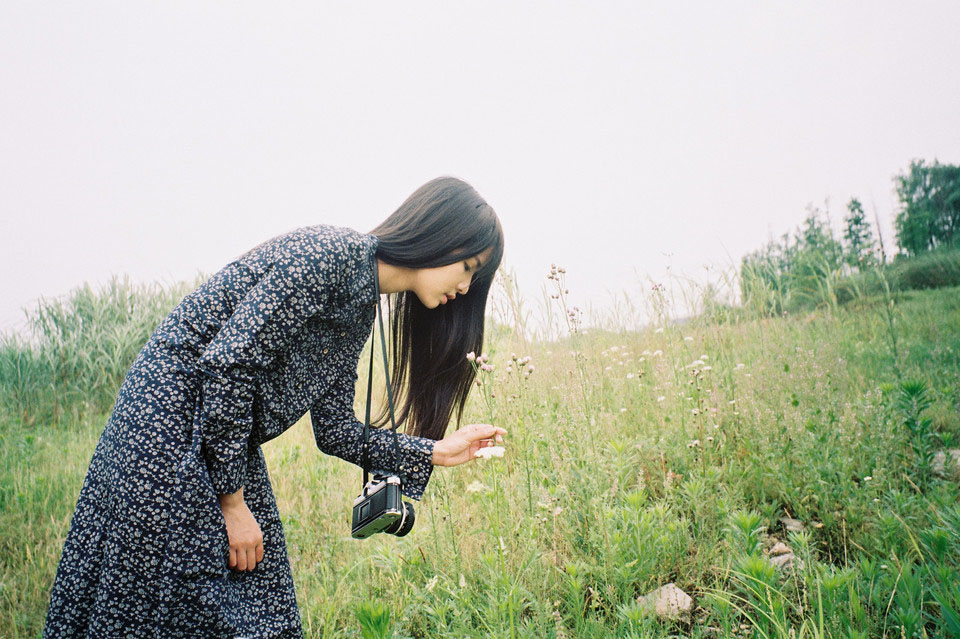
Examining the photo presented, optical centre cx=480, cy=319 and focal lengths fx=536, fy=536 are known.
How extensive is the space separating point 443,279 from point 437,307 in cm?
42

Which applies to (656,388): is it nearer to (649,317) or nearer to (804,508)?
(649,317)

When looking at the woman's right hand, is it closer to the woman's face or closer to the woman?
the woman

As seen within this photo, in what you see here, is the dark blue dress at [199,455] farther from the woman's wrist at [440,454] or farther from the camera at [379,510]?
the woman's wrist at [440,454]

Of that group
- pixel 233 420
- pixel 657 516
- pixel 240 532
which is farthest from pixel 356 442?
pixel 657 516

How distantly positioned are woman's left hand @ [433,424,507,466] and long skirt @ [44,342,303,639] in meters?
0.76

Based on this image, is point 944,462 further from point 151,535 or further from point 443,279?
point 151,535

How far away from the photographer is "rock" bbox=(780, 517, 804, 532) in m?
2.32

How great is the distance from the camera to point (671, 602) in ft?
6.59

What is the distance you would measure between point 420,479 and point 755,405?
200 centimetres

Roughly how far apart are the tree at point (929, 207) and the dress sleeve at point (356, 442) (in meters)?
16.3

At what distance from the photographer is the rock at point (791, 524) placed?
7.60ft

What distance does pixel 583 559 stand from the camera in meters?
2.18

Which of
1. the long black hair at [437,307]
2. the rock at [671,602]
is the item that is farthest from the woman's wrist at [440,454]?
the rock at [671,602]

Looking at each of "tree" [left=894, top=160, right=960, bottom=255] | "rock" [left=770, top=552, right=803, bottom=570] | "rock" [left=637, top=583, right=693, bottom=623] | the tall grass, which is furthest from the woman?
"tree" [left=894, top=160, right=960, bottom=255]
